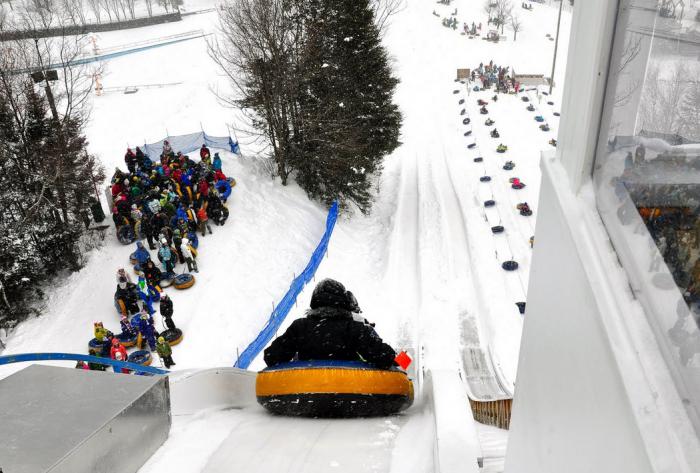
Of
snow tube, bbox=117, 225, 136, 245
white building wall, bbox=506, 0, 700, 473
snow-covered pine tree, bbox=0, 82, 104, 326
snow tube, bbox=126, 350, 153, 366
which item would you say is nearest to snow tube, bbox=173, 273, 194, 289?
snow tube, bbox=117, 225, 136, 245

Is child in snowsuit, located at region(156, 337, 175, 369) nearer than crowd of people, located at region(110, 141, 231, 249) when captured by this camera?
Yes

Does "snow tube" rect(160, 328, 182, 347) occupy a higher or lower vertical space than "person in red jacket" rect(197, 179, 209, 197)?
lower

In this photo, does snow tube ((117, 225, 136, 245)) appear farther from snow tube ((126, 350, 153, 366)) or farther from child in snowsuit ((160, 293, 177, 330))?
snow tube ((126, 350, 153, 366))

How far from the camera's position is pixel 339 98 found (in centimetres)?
1842

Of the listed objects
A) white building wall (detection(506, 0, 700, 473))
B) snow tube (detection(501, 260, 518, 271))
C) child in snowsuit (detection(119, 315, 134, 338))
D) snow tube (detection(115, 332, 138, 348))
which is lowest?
snow tube (detection(501, 260, 518, 271))

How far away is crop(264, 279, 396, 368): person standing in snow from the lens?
13.3 feet

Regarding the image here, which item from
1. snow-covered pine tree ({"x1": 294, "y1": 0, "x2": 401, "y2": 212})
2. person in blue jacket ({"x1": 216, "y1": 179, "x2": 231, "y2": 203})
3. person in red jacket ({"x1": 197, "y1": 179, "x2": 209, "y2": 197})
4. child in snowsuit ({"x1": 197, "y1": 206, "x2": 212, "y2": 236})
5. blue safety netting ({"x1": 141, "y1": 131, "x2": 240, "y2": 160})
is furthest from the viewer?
blue safety netting ({"x1": 141, "y1": 131, "x2": 240, "y2": 160})

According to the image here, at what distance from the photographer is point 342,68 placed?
60.7 ft

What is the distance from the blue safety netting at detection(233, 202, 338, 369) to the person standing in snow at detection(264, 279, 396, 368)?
594 centimetres

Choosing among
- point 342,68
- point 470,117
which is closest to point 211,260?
point 342,68

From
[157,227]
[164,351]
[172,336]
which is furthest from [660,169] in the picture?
[157,227]

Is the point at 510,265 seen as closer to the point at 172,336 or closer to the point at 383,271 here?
the point at 383,271

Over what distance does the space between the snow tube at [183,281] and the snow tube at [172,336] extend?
1660 mm

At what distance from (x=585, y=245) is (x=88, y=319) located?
1220cm
